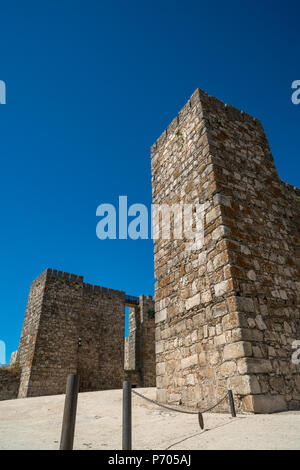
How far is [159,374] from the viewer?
5.66 metres

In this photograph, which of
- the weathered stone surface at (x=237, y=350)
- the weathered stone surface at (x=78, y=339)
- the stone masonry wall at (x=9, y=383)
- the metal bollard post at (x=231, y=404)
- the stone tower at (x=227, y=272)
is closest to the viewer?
the metal bollard post at (x=231, y=404)

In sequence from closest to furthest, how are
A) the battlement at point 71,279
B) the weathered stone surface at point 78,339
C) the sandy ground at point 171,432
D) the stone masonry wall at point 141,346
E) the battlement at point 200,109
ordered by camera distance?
1. the sandy ground at point 171,432
2. the battlement at point 200,109
3. the weathered stone surface at point 78,339
4. the battlement at point 71,279
5. the stone masonry wall at point 141,346

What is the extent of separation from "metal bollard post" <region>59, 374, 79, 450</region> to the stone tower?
2.42m

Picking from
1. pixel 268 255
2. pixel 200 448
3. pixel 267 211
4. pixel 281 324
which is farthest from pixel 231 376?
pixel 267 211

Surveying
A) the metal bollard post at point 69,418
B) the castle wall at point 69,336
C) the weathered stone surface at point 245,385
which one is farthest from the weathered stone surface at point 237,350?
the castle wall at point 69,336

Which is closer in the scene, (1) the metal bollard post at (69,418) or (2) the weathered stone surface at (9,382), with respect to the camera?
(1) the metal bollard post at (69,418)

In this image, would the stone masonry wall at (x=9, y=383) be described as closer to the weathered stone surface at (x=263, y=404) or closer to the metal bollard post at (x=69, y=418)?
the weathered stone surface at (x=263, y=404)

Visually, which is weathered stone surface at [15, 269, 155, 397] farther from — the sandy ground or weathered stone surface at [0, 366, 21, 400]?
the sandy ground

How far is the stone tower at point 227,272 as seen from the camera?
13.7 ft

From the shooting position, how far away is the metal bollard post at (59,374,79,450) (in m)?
2.20

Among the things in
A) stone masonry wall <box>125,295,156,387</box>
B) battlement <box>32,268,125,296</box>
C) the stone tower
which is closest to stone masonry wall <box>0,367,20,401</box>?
battlement <box>32,268,125,296</box>

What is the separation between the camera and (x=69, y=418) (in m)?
2.24

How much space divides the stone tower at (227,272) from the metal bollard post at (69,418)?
242 centimetres

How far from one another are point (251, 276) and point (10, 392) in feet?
48.2
